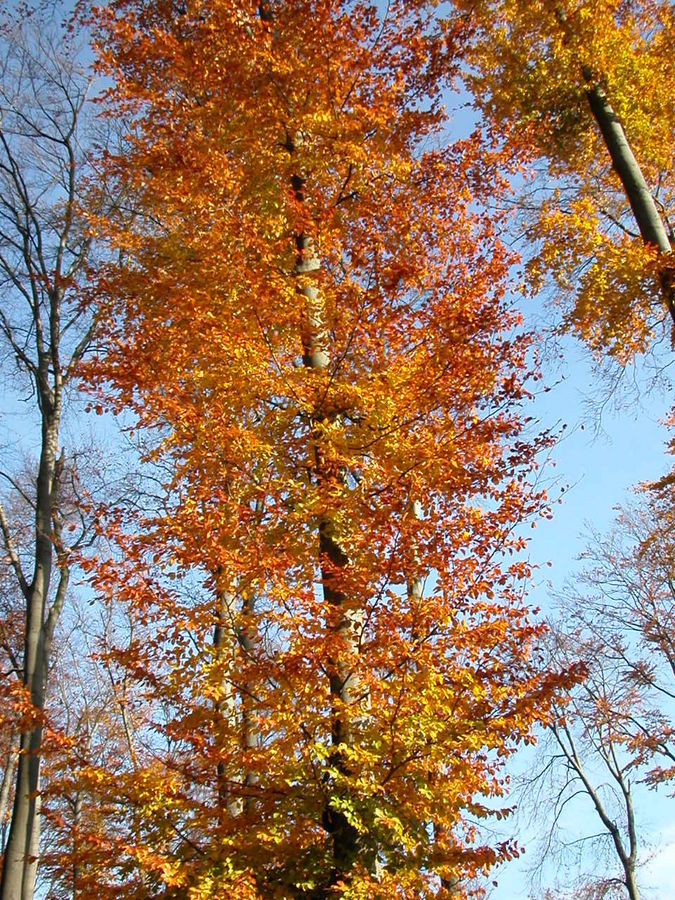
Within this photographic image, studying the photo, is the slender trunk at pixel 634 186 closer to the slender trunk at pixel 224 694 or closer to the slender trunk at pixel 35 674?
the slender trunk at pixel 224 694

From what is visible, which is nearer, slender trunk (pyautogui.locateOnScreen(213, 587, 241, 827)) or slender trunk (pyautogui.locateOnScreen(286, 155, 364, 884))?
slender trunk (pyautogui.locateOnScreen(286, 155, 364, 884))

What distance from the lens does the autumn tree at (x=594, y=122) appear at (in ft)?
25.8

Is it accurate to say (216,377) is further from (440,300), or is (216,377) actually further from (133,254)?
(133,254)

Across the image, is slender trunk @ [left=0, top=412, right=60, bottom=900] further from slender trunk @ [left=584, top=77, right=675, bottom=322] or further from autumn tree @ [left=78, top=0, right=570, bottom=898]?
slender trunk @ [left=584, top=77, right=675, bottom=322]

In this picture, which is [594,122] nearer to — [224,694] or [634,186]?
[634,186]

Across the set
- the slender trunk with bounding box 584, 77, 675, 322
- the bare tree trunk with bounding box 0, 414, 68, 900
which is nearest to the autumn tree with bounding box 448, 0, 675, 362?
the slender trunk with bounding box 584, 77, 675, 322

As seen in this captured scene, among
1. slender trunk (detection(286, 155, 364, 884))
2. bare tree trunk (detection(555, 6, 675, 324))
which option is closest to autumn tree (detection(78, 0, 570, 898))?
slender trunk (detection(286, 155, 364, 884))

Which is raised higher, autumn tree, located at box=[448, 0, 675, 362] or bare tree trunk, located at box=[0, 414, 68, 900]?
autumn tree, located at box=[448, 0, 675, 362]

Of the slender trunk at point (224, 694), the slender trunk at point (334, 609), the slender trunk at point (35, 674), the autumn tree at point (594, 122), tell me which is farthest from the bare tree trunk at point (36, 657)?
the autumn tree at point (594, 122)

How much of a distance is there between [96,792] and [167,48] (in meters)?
6.95

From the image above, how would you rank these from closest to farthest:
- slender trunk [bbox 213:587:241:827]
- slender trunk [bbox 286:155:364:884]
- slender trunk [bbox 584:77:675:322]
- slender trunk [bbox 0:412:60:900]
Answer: slender trunk [bbox 286:155:364:884], slender trunk [bbox 213:587:241:827], slender trunk [bbox 584:77:675:322], slender trunk [bbox 0:412:60:900]

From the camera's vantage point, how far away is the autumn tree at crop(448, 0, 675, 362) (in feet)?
25.8

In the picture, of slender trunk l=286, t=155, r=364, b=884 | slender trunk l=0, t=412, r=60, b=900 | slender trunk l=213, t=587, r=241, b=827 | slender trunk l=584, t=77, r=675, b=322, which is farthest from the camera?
slender trunk l=0, t=412, r=60, b=900

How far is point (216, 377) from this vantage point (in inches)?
225
